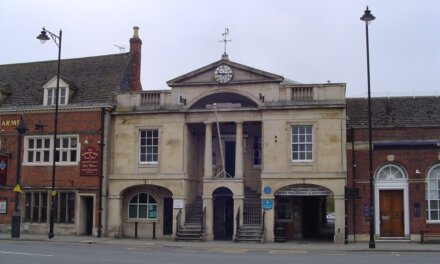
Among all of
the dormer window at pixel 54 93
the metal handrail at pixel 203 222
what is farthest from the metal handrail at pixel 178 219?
the dormer window at pixel 54 93

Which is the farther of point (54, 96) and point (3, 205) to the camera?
point (54, 96)

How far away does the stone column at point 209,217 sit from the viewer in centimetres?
3072

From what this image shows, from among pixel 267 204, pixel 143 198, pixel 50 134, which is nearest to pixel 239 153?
pixel 267 204

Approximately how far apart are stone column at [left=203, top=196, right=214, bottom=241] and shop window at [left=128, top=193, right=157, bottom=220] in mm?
3763

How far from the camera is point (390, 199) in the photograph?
30.1 m

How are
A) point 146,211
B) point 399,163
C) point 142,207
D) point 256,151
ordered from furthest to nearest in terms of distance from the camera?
point 256,151 → point 142,207 → point 146,211 → point 399,163

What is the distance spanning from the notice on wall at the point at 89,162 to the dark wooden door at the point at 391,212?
1568cm

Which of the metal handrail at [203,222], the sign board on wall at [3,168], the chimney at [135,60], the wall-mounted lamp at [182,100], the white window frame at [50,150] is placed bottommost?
the metal handrail at [203,222]

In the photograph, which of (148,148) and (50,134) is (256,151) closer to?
(148,148)

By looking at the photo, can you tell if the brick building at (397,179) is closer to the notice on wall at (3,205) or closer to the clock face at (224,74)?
the clock face at (224,74)

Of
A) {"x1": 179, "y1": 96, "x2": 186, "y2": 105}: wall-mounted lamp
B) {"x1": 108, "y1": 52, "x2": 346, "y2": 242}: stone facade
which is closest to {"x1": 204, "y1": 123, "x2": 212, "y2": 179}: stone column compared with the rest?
{"x1": 108, "y1": 52, "x2": 346, "y2": 242}: stone facade

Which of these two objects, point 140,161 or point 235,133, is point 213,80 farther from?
point 140,161

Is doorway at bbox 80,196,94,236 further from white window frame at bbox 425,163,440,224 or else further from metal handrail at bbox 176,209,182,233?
white window frame at bbox 425,163,440,224

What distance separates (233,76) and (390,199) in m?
10.6
